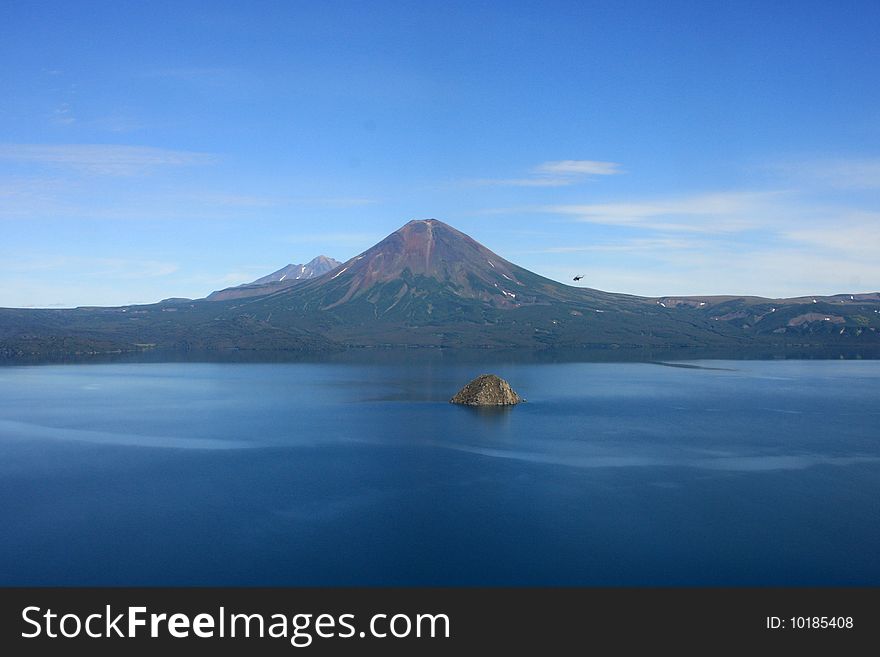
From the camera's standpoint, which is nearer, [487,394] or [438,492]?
[438,492]

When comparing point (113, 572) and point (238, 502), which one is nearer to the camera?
point (113, 572)

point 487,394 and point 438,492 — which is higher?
point 487,394

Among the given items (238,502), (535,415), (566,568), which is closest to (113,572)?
(238,502)

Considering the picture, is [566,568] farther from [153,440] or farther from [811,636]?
[153,440]

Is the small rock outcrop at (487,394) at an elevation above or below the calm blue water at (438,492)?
above

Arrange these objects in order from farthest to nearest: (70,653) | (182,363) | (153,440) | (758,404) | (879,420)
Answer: (182,363) → (758,404) → (879,420) → (153,440) → (70,653)

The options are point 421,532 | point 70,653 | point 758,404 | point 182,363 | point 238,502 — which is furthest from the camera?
point 182,363
